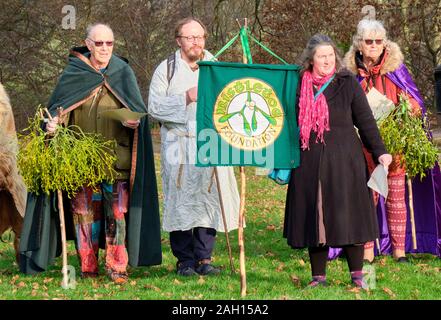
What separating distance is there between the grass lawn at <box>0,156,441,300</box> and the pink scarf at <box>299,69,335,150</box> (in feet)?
4.06

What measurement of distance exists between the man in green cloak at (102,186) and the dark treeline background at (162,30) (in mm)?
14723

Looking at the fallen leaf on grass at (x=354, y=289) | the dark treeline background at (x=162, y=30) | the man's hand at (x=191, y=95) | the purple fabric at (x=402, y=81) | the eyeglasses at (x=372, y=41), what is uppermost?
the dark treeline background at (x=162, y=30)

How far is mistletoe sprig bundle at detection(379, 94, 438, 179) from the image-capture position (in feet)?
28.6

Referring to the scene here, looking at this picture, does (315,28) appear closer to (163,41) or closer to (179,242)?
(163,41)

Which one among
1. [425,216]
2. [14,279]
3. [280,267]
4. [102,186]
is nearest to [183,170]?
[102,186]

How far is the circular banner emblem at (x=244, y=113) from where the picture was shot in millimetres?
6941

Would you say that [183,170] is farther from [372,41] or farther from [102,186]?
[372,41]

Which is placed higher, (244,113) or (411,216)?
(244,113)

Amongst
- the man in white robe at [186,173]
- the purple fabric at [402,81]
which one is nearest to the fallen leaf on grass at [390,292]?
the man in white robe at [186,173]

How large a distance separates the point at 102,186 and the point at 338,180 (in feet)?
7.26

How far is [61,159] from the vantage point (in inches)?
300

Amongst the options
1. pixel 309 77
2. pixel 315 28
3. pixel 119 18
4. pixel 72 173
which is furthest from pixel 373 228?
pixel 119 18

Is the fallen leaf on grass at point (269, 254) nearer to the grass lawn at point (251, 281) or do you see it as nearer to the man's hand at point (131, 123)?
the grass lawn at point (251, 281)

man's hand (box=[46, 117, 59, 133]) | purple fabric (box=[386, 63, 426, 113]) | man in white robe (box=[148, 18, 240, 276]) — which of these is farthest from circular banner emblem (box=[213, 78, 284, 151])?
purple fabric (box=[386, 63, 426, 113])
